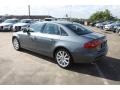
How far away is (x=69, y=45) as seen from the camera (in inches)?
277

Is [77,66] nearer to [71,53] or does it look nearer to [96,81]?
[71,53]

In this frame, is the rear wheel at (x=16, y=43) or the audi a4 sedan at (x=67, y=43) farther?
the rear wheel at (x=16, y=43)

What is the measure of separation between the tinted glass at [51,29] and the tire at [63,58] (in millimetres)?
747

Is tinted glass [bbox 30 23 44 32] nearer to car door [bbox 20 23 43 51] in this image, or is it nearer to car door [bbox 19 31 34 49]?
car door [bbox 20 23 43 51]

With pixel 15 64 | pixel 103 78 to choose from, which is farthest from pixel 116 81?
pixel 15 64

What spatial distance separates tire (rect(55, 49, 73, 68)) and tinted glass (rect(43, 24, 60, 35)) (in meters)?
0.75

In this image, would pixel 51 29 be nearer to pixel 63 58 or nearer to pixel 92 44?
pixel 63 58

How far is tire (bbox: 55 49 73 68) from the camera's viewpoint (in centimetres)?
716

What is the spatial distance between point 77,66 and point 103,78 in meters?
1.41

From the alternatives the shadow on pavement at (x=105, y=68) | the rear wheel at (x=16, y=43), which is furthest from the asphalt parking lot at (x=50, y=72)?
the rear wheel at (x=16, y=43)

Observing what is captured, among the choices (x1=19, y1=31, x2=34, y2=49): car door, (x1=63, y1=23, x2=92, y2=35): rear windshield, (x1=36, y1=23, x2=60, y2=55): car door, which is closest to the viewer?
(x1=63, y1=23, x2=92, y2=35): rear windshield

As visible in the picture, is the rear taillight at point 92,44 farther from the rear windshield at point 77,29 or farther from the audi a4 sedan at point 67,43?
the rear windshield at point 77,29

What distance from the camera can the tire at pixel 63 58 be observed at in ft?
23.5

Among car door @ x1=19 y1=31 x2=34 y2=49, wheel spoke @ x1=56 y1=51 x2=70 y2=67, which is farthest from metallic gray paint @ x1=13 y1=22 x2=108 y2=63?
wheel spoke @ x1=56 y1=51 x2=70 y2=67
